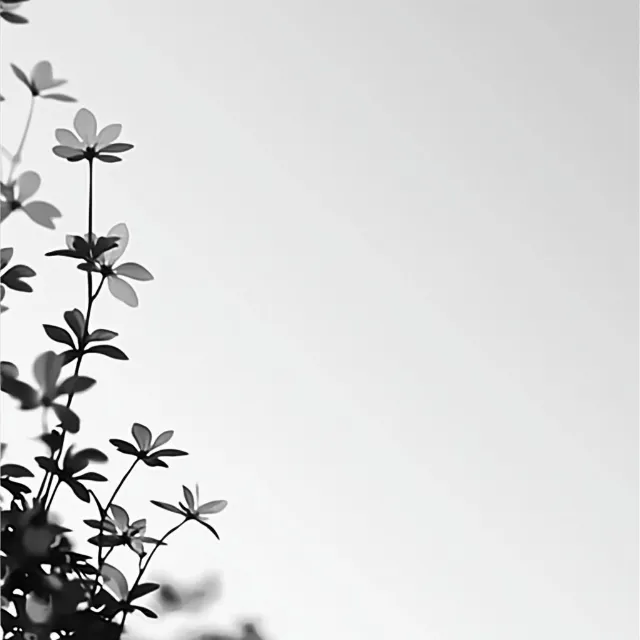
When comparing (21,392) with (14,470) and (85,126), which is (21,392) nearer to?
(14,470)

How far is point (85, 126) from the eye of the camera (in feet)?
2.30

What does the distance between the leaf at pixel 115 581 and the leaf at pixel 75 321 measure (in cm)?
16

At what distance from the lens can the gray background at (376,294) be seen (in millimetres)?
2477

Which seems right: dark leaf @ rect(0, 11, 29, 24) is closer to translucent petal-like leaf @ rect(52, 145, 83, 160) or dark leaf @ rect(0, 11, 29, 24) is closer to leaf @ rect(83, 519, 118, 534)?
translucent petal-like leaf @ rect(52, 145, 83, 160)

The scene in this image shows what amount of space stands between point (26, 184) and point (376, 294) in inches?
95.1

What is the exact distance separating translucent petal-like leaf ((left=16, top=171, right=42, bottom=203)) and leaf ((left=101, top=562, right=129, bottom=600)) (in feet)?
0.82

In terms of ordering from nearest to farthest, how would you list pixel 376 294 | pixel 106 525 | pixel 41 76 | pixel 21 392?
pixel 21 392 → pixel 41 76 → pixel 106 525 → pixel 376 294

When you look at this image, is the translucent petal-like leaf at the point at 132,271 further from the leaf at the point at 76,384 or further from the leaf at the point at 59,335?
the leaf at the point at 76,384

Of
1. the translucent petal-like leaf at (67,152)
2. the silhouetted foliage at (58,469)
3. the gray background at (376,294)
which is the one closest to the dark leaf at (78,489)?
the silhouetted foliage at (58,469)

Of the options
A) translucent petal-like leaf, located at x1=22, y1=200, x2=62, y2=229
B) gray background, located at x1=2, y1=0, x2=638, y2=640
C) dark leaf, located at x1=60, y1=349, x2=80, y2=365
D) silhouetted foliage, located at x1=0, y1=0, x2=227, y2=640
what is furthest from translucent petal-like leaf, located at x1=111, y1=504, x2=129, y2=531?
gray background, located at x1=2, y1=0, x2=638, y2=640

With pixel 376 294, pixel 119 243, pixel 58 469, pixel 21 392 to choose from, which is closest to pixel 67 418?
pixel 21 392

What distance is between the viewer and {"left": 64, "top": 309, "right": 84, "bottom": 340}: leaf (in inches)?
25.6

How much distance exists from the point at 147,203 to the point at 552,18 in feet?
4.60

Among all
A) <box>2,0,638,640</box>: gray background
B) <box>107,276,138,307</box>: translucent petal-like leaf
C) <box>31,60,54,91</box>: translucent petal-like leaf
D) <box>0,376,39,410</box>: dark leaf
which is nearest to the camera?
<box>0,376,39,410</box>: dark leaf
